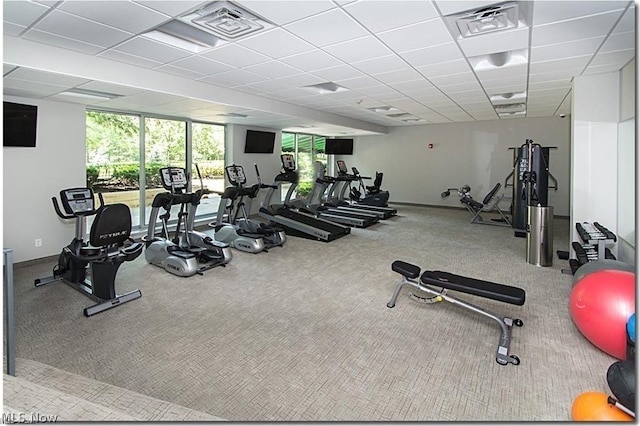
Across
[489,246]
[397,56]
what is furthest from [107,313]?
[489,246]

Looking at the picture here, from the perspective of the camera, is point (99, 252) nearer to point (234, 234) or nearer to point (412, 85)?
point (234, 234)

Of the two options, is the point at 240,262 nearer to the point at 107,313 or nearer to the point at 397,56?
the point at 107,313

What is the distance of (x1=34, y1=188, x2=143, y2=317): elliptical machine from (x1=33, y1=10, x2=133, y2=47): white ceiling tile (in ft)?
4.93

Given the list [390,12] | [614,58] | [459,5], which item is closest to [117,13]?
[390,12]

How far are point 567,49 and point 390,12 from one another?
2.10m

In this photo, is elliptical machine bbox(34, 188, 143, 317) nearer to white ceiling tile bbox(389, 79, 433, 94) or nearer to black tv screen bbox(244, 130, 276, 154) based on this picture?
white ceiling tile bbox(389, 79, 433, 94)

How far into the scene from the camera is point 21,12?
2.79 metres

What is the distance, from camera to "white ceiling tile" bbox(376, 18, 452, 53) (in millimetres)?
3084

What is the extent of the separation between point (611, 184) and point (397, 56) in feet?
10.0

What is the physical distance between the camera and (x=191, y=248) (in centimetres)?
496

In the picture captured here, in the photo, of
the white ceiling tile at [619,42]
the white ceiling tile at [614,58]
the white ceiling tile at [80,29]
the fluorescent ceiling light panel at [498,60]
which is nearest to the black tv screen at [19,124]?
the white ceiling tile at [80,29]

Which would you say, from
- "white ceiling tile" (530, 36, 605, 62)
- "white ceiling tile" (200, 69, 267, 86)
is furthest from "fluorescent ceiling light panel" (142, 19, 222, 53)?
"white ceiling tile" (530, 36, 605, 62)

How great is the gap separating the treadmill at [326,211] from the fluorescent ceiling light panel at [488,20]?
4943 mm

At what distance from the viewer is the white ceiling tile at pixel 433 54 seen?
3.63m
